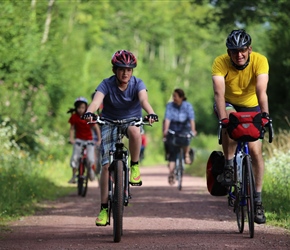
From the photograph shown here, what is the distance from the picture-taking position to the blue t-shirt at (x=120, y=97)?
9.63 meters

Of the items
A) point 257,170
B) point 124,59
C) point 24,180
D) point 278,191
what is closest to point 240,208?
point 257,170

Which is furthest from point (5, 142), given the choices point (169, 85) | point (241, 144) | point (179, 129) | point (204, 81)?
point (204, 81)

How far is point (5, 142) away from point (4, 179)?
2535 mm

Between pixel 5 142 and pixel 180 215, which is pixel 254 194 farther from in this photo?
pixel 5 142

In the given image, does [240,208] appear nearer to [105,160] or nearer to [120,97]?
[105,160]

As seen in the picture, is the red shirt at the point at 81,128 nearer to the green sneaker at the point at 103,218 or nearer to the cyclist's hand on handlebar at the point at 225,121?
the green sneaker at the point at 103,218

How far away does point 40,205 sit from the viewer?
1395cm

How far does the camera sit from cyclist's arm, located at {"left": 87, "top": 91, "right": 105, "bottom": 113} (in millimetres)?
9315

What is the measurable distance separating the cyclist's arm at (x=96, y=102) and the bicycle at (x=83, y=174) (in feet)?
21.6

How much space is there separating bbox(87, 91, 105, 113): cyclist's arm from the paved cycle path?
54.8 inches

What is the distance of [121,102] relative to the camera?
9656 mm

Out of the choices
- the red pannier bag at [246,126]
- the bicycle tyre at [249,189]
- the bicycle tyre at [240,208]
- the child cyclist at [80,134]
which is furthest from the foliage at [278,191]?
the child cyclist at [80,134]

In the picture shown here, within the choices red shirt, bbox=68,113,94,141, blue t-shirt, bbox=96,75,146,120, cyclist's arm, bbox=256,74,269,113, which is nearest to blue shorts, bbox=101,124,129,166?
blue t-shirt, bbox=96,75,146,120

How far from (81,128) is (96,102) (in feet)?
23.4
